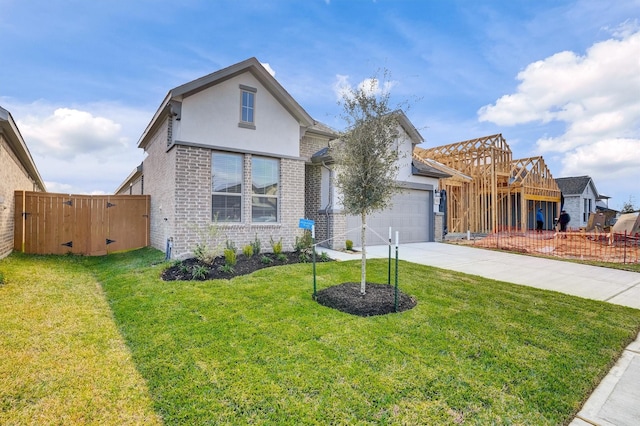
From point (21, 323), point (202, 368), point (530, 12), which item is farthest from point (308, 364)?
point (530, 12)

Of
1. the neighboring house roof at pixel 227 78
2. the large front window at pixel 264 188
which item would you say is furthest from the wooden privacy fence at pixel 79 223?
the large front window at pixel 264 188

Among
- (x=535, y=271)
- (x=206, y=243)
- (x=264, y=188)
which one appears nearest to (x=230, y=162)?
(x=264, y=188)

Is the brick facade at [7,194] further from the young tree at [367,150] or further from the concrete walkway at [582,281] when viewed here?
the concrete walkway at [582,281]

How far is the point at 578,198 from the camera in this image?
2773 centimetres

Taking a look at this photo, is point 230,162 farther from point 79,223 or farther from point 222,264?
point 79,223

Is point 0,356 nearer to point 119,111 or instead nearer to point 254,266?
point 254,266

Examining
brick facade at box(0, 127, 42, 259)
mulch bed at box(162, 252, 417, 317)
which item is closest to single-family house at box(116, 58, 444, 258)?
mulch bed at box(162, 252, 417, 317)

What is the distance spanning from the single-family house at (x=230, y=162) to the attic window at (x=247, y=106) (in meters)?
0.03

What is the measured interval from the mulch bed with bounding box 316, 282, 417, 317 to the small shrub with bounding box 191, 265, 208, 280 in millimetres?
2868

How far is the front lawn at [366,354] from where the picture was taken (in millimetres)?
2514

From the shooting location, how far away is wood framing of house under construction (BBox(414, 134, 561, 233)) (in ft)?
60.3

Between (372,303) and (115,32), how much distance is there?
9.67 m

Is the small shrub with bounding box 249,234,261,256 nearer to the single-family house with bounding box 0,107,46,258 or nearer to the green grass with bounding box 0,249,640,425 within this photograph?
the green grass with bounding box 0,249,640,425

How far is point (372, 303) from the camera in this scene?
16.0 feet
